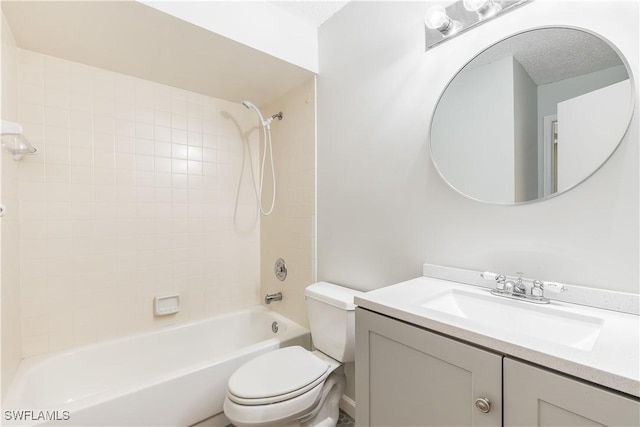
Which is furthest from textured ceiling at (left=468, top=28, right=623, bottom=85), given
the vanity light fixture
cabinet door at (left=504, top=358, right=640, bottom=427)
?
cabinet door at (left=504, top=358, right=640, bottom=427)

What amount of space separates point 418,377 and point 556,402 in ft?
1.02

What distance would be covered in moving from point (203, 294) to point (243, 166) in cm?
105

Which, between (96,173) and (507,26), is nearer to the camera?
(507,26)

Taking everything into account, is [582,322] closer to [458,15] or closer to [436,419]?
[436,419]

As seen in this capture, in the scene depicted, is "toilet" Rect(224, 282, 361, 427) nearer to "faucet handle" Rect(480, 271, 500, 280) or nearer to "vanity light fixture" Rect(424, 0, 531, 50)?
"faucet handle" Rect(480, 271, 500, 280)

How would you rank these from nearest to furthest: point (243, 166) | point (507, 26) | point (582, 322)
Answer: point (582, 322) → point (507, 26) → point (243, 166)

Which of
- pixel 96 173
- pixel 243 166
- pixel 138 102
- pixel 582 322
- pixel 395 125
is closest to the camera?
pixel 582 322

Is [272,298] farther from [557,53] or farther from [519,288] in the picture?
[557,53]

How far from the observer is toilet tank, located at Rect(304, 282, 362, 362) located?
1.42 metres

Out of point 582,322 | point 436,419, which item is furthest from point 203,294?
point 582,322

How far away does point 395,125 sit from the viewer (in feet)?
4.74

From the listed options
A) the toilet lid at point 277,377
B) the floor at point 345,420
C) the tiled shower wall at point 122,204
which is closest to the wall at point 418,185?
the toilet lid at point 277,377

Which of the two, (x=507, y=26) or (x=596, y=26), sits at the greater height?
(x=507, y=26)

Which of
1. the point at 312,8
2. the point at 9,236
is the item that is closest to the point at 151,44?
the point at 312,8
